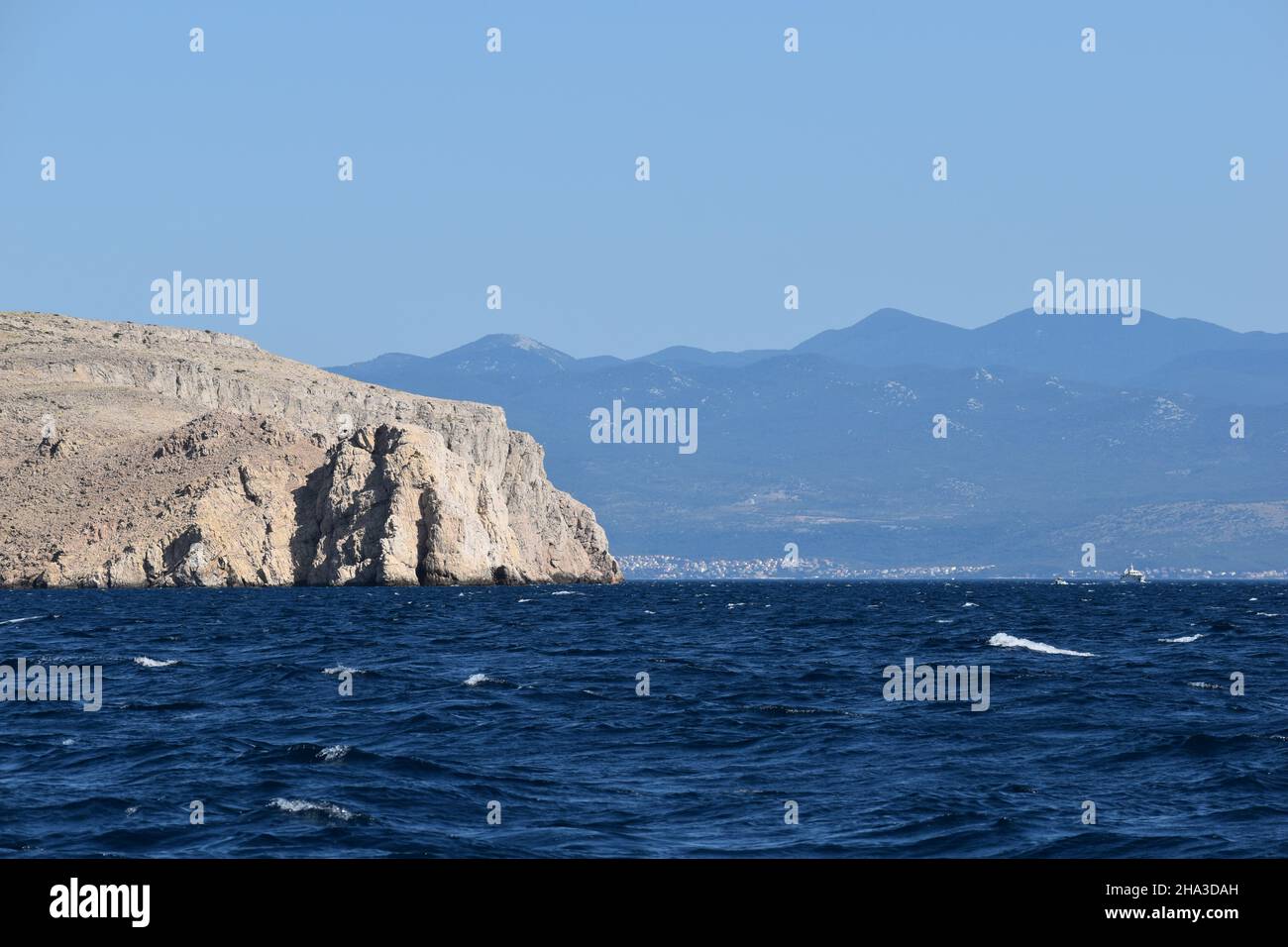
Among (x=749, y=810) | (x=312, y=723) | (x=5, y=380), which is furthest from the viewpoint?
(x=5, y=380)

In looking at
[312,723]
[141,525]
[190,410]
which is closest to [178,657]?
[312,723]

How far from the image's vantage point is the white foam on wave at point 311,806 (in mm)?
22203

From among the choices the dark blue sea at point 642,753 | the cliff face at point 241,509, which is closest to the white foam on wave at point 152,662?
the dark blue sea at point 642,753

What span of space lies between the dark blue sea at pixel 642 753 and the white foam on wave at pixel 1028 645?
0.28 meters

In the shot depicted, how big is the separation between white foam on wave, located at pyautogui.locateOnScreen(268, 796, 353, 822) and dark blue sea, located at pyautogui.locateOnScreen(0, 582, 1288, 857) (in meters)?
0.06

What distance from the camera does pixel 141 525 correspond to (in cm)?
14012

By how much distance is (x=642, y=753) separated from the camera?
28.6 metres

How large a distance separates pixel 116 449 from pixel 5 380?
37892 millimetres

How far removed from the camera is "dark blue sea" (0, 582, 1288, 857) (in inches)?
824
